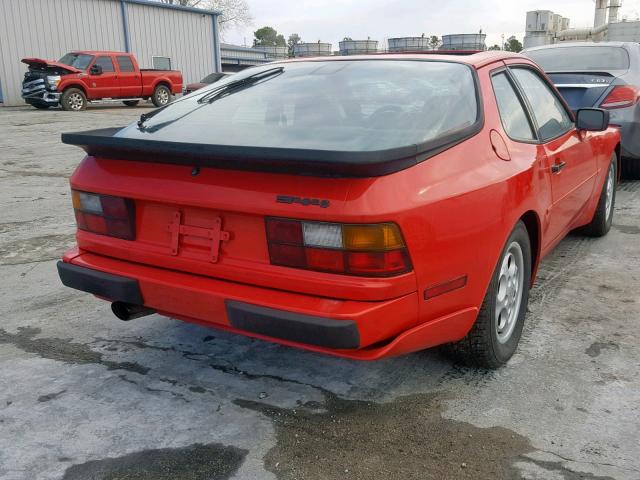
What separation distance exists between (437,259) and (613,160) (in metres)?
3.39

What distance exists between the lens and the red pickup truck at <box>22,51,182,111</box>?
18.2 metres

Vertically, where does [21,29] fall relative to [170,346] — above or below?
above

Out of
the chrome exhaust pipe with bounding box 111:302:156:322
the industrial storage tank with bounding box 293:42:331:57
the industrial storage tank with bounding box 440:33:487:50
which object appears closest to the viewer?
the chrome exhaust pipe with bounding box 111:302:156:322

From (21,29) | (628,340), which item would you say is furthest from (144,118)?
(21,29)

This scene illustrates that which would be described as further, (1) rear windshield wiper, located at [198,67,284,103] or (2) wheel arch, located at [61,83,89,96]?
(2) wheel arch, located at [61,83,89,96]

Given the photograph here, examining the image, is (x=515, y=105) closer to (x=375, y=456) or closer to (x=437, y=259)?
(x=437, y=259)

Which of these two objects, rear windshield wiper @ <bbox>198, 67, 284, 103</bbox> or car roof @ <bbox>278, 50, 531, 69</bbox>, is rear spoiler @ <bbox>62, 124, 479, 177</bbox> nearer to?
car roof @ <bbox>278, 50, 531, 69</bbox>

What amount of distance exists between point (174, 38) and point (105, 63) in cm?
972

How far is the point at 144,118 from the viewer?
319 centimetres

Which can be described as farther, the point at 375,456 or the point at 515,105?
the point at 515,105

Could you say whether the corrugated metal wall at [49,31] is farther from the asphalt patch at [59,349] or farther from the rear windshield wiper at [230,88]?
the rear windshield wiper at [230,88]

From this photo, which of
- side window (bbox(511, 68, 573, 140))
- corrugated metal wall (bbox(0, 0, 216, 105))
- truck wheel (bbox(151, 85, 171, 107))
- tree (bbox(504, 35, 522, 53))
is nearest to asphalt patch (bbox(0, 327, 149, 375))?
side window (bbox(511, 68, 573, 140))

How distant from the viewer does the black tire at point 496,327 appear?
271cm

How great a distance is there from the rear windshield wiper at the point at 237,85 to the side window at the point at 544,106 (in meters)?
1.32
